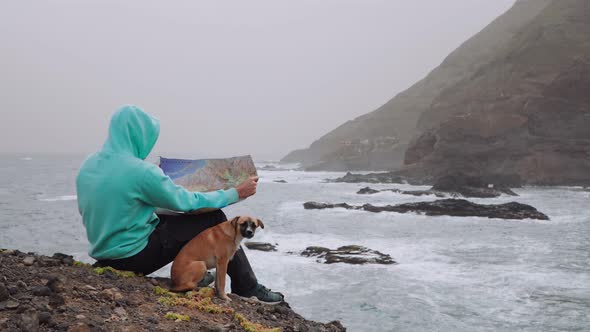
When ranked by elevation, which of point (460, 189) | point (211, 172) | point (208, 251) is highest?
point (211, 172)

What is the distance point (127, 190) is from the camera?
4598 millimetres

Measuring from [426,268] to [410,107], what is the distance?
13618 centimetres

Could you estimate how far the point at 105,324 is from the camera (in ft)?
13.0

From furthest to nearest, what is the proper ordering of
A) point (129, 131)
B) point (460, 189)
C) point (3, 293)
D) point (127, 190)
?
point (460, 189) < point (129, 131) < point (127, 190) < point (3, 293)

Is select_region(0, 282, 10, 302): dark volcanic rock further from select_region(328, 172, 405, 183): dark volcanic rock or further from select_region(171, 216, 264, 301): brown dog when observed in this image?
select_region(328, 172, 405, 183): dark volcanic rock

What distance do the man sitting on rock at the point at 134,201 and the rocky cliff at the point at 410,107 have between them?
108m

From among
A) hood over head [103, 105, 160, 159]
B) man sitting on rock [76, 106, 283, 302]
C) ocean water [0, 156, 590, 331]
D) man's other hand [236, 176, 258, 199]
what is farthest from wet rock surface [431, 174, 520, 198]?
hood over head [103, 105, 160, 159]

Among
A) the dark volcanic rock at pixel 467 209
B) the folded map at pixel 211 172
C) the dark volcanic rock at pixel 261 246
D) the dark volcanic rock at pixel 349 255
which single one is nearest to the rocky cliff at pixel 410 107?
the dark volcanic rock at pixel 467 209

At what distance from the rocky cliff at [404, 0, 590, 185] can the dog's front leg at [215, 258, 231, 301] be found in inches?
2246

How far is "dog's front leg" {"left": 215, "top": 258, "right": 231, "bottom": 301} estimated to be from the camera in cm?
510

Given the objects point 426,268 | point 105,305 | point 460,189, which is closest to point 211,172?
point 105,305

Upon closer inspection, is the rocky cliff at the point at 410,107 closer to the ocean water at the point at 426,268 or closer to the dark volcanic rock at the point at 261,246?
the ocean water at the point at 426,268

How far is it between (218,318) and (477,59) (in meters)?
156

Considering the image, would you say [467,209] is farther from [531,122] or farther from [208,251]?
[531,122]
